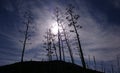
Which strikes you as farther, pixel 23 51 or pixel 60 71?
pixel 23 51

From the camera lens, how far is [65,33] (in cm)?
3238

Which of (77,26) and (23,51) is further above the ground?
(77,26)

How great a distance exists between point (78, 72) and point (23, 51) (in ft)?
47.4

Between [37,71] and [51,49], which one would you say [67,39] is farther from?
[37,71]

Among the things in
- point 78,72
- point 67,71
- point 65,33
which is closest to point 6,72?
point 67,71

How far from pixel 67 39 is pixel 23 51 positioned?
12438mm

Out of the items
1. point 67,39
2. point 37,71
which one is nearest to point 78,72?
point 37,71

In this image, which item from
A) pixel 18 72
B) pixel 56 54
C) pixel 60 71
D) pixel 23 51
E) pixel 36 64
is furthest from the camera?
pixel 56 54

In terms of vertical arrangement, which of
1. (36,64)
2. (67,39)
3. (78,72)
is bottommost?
(78,72)

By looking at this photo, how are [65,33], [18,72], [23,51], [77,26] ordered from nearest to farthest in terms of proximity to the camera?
[18,72], [77,26], [23,51], [65,33]

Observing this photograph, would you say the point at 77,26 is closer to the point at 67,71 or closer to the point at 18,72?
the point at 67,71

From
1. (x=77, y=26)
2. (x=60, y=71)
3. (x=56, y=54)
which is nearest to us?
(x=60, y=71)

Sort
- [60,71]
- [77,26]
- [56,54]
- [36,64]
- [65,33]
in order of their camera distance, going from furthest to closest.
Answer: [56,54], [65,33], [77,26], [36,64], [60,71]

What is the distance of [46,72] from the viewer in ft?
58.4
